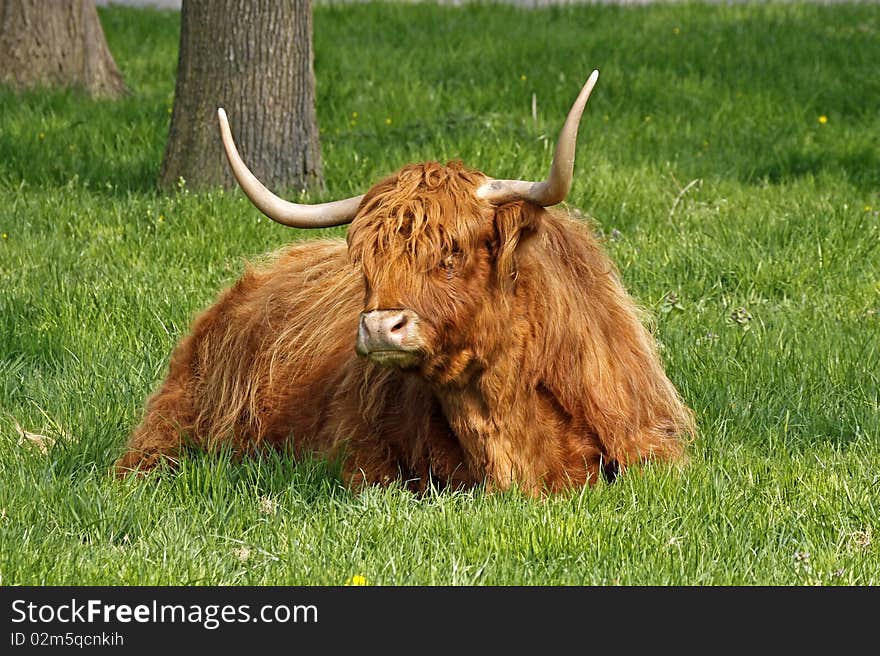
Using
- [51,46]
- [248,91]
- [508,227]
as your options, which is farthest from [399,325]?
[51,46]

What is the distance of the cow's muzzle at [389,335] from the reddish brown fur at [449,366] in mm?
42

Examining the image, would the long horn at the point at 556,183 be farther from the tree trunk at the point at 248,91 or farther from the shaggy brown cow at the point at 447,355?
the tree trunk at the point at 248,91

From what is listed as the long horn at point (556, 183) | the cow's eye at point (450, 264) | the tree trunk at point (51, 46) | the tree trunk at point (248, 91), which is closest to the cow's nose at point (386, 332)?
the cow's eye at point (450, 264)

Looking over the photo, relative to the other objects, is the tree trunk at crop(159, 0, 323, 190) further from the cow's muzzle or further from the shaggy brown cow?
the cow's muzzle

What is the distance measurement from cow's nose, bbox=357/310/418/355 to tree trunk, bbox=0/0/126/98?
790cm

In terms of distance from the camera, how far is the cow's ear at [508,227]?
432 cm

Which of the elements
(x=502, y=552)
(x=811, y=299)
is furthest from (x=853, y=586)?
(x=811, y=299)

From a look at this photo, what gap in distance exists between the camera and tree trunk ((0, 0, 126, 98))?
11164 millimetres

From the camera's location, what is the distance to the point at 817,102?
435 inches

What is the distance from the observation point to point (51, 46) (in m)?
11.3

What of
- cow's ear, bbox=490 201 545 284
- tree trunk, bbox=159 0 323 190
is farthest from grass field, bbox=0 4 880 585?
cow's ear, bbox=490 201 545 284

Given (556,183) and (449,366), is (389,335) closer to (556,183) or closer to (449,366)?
(449,366)

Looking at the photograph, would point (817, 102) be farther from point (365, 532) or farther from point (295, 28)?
point (365, 532)
